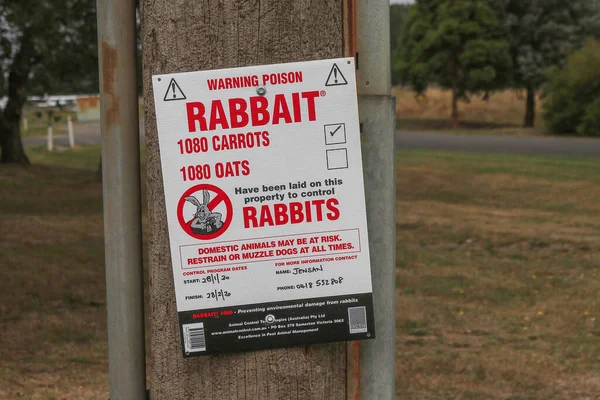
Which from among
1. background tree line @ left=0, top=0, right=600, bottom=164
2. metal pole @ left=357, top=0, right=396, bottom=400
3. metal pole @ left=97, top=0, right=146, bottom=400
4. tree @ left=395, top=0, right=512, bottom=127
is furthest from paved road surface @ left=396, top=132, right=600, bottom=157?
metal pole @ left=97, top=0, right=146, bottom=400

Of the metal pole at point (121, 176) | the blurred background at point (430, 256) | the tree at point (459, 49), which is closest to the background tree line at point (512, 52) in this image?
the tree at point (459, 49)

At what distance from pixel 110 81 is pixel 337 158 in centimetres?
43

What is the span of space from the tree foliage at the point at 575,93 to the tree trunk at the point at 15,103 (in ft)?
70.0

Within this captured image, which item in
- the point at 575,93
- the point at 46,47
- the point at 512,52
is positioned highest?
the point at 512,52

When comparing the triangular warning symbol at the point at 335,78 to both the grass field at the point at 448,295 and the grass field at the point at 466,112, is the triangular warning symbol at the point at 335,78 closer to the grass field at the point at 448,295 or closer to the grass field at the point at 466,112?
the grass field at the point at 448,295

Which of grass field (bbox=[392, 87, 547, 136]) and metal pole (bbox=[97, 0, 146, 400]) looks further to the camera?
grass field (bbox=[392, 87, 547, 136])

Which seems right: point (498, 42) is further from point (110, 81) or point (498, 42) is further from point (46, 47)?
point (110, 81)

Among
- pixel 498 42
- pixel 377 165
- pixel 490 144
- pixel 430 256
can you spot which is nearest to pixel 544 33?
pixel 498 42

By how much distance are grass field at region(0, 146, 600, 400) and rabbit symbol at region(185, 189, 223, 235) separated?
368 centimetres

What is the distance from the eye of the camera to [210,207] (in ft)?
4.93

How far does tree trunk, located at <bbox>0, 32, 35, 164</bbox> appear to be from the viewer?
14.4 meters

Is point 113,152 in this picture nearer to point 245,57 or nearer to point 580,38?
point 245,57

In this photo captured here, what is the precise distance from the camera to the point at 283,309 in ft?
5.06

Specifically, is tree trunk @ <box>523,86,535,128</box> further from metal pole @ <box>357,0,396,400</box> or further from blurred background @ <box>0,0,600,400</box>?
metal pole @ <box>357,0,396,400</box>
